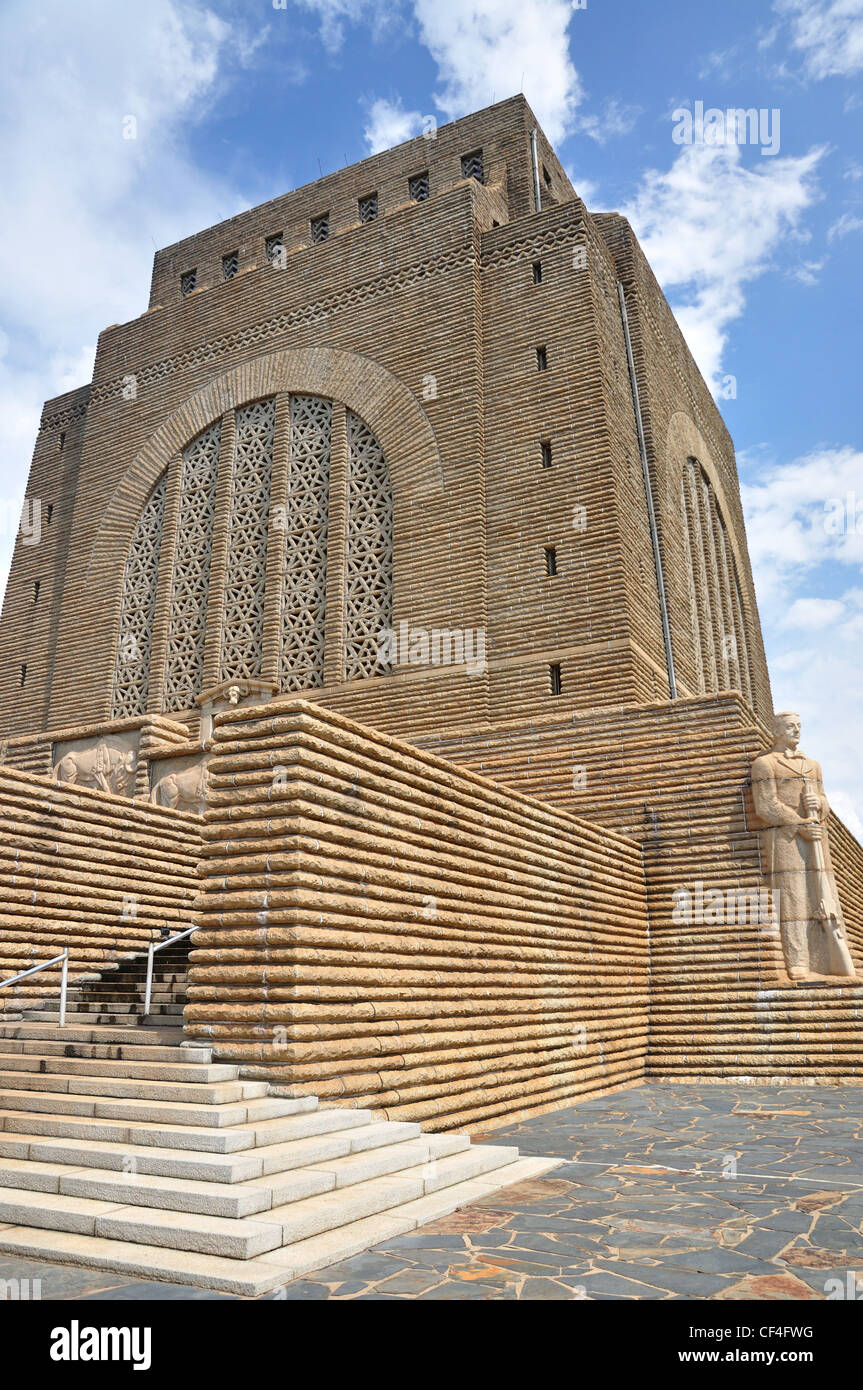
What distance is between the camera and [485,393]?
13711 mm

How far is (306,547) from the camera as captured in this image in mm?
14547

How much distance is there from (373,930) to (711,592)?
47.9ft

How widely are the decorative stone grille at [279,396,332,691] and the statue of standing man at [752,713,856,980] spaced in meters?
6.69

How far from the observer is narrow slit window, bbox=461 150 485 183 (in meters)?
15.8

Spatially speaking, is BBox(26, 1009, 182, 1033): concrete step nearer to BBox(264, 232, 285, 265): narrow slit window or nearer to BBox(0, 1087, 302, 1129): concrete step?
BBox(0, 1087, 302, 1129): concrete step

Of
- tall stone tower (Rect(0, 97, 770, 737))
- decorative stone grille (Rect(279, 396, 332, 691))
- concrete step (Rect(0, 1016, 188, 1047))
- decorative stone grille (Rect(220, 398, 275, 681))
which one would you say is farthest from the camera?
decorative stone grille (Rect(220, 398, 275, 681))

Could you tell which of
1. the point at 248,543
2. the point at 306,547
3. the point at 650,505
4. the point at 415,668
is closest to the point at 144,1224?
the point at 415,668

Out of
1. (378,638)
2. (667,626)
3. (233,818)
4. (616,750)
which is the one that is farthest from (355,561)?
(233,818)

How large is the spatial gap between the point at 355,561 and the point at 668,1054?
781 cm

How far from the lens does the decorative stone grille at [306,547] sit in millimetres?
14000

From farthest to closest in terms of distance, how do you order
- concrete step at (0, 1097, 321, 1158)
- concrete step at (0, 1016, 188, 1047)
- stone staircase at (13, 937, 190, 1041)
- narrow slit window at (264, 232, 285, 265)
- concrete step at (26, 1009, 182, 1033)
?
narrow slit window at (264, 232, 285, 265), stone staircase at (13, 937, 190, 1041), concrete step at (26, 1009, 182, 1033), concrete step at (0, 1016, 188, 1047), concrete step at (0, 1097, 321, 1158)

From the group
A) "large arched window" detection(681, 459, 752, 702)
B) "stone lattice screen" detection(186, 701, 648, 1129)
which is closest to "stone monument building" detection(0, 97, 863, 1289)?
"stone lattice screen" detection(186, 701, 648, 1129)

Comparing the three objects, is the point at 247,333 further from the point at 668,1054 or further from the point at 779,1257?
the point at 779,1257

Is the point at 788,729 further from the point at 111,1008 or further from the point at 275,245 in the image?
the point at 275,245
